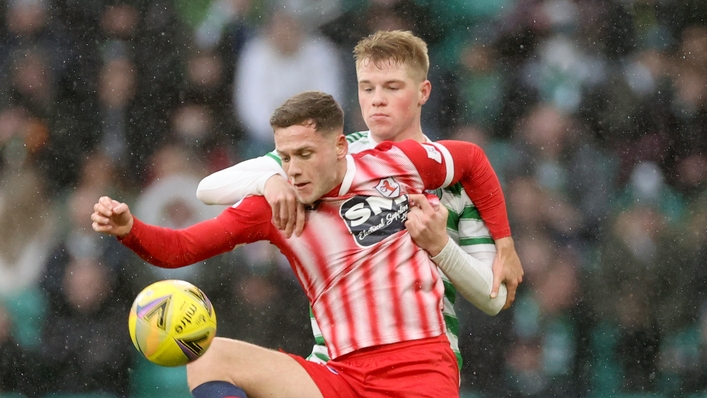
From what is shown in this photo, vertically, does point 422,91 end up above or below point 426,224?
above

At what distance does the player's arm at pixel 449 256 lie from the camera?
3.33m

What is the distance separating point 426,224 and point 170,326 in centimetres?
90

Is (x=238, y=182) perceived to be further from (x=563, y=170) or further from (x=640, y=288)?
(x=640, y=288)

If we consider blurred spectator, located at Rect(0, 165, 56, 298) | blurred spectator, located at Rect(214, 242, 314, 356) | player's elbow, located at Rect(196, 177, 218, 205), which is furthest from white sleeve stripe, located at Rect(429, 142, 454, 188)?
blurred spectator, located at Rect(0, 165, 56, 298)

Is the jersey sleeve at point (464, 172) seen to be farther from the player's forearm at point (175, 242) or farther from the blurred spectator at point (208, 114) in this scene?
the blurred spectator at point (208, 114)

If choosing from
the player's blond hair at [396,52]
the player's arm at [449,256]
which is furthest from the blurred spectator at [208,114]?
the player's arm at [449,256]

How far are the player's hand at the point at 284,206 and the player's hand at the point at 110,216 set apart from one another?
0.48 metres

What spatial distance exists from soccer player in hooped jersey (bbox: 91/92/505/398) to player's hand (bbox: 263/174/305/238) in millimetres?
32

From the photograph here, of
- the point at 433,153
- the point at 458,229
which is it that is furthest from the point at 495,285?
the point at 433,153

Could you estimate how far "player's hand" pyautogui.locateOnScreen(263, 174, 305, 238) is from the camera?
323 cm

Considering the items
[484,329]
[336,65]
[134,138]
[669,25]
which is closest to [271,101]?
[336,65]

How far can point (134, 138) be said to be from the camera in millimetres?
5816

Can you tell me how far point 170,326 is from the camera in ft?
9.79

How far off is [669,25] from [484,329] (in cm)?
205
